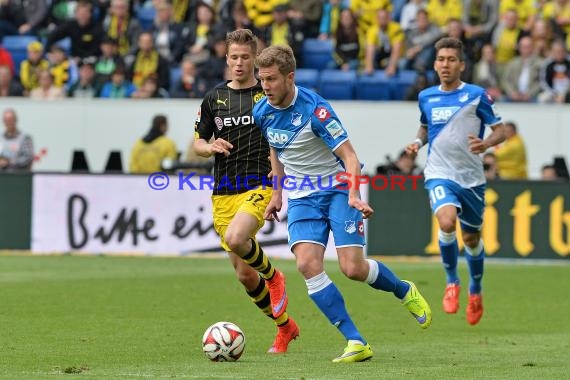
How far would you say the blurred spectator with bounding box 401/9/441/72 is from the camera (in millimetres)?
21969

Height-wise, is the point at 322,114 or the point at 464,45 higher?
the point at 322,114

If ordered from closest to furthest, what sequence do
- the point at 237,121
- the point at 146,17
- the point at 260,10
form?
the point at 237,121, the point at 260,10, the point at 146,17

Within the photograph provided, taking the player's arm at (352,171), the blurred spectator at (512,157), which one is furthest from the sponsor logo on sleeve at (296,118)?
the blurred spectator at (512,157)

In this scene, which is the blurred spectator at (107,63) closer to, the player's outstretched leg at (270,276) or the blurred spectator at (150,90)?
the blurred spectator at (150,90)

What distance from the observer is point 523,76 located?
21562 mm

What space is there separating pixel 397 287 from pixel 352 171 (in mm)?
1125

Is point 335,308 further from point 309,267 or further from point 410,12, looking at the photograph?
point 410,12

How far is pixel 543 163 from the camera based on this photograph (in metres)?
21.4

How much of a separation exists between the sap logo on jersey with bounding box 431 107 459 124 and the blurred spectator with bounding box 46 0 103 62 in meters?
12.1

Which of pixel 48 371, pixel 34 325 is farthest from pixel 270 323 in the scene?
pixel 48 371

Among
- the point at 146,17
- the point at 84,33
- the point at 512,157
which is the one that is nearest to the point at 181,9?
the point at 146,17

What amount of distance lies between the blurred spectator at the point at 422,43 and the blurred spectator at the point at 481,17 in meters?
0.68

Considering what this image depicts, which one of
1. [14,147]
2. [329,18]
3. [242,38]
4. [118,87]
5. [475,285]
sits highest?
[242,38]

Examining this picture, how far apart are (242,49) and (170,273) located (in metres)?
7.36
